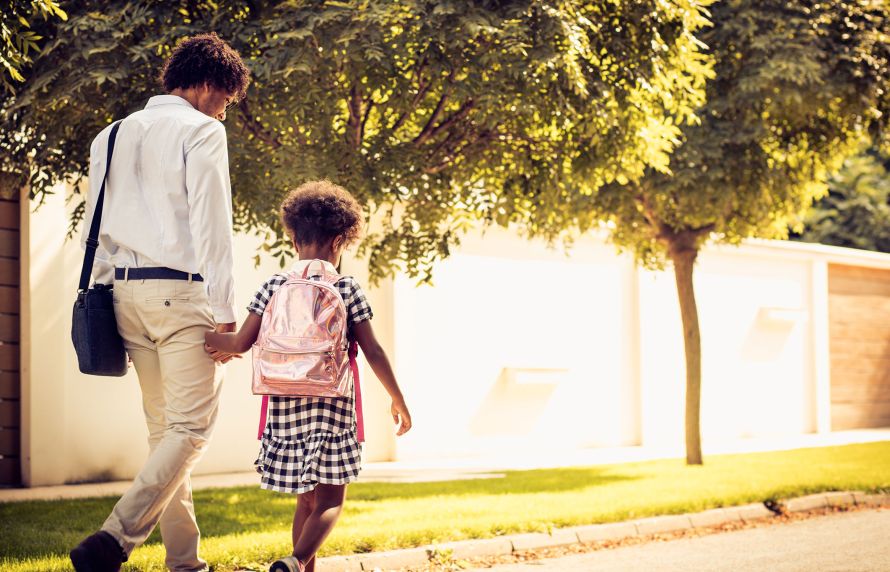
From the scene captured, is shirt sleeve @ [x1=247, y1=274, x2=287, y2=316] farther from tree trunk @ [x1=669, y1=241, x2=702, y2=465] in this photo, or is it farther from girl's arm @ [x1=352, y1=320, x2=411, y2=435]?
tree trunk @ [x1=669, y1=241, x2=702, y2=465]

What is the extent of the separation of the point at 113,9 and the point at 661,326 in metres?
11.7

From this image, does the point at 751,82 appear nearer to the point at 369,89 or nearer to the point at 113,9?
the point at 369,89

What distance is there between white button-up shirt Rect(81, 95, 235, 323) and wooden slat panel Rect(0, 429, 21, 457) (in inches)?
275

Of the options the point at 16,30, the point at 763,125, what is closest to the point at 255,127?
the point at 16,30

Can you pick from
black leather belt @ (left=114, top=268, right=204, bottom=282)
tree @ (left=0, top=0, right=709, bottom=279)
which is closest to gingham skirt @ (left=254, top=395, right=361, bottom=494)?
black leather belt @ (left=114, top=268, right=204, bottom=282)

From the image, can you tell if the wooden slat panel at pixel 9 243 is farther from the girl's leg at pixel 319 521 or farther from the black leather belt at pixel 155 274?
the girl's leg at pixel 319 521

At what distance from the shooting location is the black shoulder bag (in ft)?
13.8

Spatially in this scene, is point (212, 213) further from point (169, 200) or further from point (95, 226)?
point (95, 226)

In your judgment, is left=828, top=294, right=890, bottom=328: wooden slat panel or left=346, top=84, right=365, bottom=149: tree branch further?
left=828, top=294, right=890, bottom=328: wooden slat panel

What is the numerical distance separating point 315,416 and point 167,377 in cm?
60

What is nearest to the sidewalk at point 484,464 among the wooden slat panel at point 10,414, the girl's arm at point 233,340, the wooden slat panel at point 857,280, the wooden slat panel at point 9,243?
the wooden slat panel at point 10,414

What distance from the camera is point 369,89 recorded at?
826 centimetres

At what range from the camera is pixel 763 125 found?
11.8 metres

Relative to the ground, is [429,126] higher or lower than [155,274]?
higher
